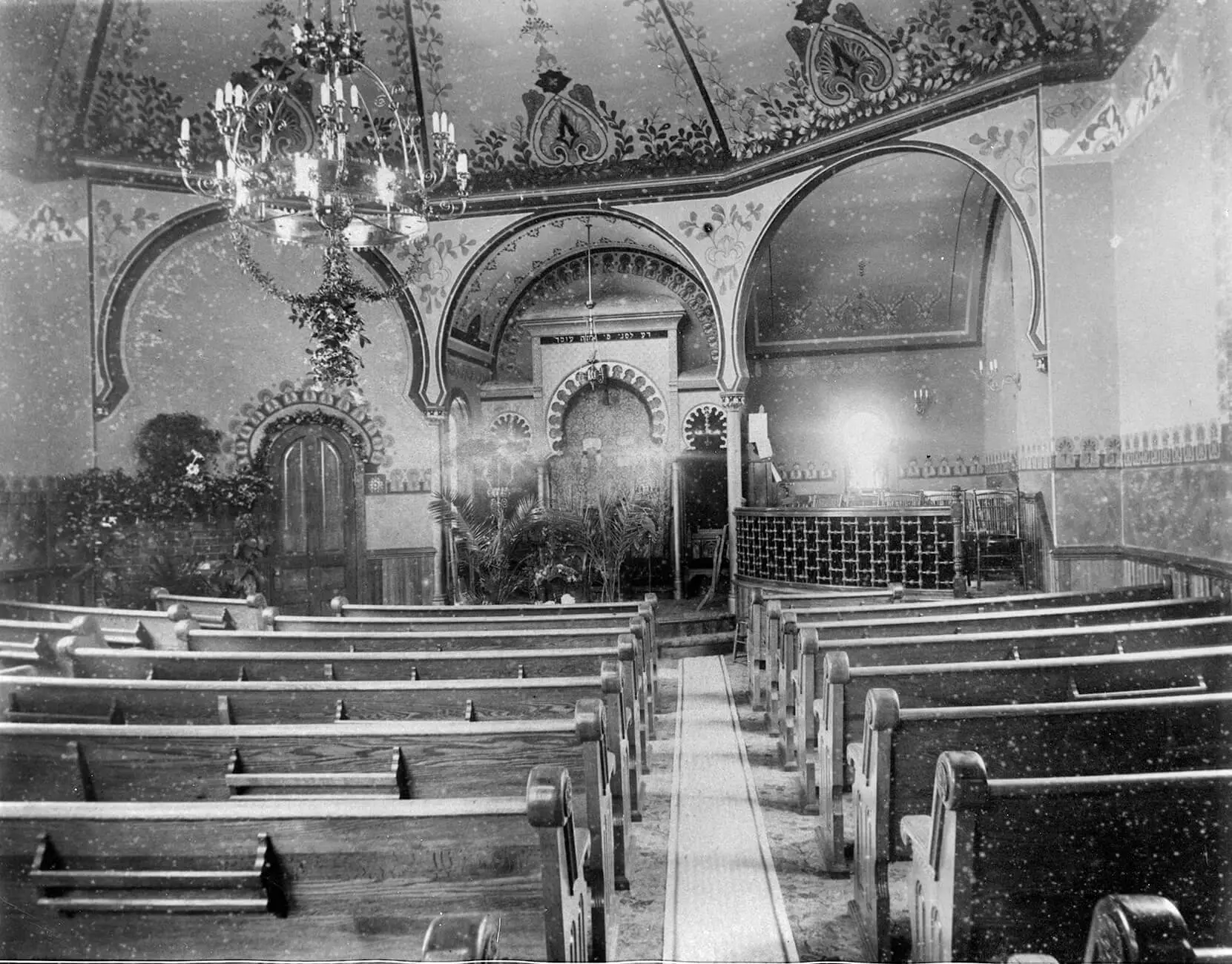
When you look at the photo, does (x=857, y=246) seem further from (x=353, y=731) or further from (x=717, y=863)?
(x=353, y=731)

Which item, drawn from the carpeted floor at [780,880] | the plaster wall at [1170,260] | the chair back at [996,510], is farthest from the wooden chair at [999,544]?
the carpeted floor at [780,880]

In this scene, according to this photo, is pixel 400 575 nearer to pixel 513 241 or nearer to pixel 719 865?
pixel 513 241

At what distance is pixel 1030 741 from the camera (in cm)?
250

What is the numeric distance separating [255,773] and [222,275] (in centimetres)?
888

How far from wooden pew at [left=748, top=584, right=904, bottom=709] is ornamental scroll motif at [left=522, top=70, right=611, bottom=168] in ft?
18.8

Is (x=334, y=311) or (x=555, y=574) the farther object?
(x=555, y=574)

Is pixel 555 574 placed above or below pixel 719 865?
above

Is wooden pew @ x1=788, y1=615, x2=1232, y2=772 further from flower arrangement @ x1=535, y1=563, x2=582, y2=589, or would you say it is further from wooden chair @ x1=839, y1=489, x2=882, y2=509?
wooden chair @ x1=839, y1=489, x2=882, y2=509

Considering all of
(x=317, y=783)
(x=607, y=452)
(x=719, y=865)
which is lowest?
(x=719, y=865)

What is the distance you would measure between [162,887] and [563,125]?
9184 mm

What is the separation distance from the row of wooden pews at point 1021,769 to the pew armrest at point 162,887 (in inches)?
55.5

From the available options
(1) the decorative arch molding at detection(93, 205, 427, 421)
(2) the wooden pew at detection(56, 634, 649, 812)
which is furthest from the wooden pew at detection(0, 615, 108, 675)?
(1) the decorative arch molding at detection(93, 205, 427, 421)

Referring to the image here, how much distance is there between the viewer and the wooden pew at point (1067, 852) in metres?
1.71

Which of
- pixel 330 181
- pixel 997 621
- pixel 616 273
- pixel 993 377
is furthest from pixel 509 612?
pixel 993 377
